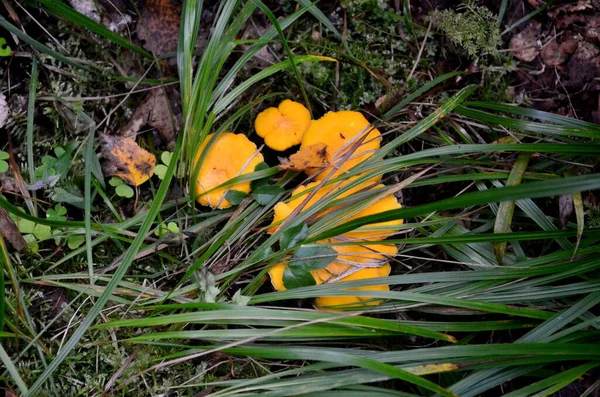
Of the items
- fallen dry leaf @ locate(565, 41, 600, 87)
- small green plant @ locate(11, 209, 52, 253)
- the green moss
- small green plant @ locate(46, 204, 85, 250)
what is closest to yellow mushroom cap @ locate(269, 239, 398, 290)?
the green moss

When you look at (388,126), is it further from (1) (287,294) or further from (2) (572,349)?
(2) (572,349)

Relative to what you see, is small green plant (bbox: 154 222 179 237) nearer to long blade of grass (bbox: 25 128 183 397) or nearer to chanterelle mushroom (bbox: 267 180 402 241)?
long blade of grass (bbox: 25 128 183 397)

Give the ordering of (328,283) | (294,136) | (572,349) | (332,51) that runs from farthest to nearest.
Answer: (332,51), (294,136), (328,283), (572,349)

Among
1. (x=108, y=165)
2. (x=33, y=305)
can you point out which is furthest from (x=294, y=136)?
(x=33, y=305)

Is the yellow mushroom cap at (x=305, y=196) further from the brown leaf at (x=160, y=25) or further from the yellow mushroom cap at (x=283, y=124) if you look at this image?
the brown leaf at (x=160, y=25)

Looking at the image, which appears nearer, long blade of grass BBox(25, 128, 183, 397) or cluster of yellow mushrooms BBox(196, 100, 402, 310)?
long blade of grass BBox(25, 128, 183, 397)

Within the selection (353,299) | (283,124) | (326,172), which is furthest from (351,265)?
(283,124)
